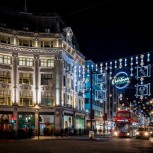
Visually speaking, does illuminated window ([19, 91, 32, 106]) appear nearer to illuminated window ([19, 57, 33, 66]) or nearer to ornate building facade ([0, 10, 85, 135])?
ornate building facade ([0, 10, 85, 135])

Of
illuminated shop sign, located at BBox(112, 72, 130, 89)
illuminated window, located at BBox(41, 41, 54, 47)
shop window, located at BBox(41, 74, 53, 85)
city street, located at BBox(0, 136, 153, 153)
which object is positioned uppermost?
illuminated window, located at BBox(41, 41, 54, 47)

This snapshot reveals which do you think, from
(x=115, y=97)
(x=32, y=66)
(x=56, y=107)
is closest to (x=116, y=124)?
(x=56, y=107)

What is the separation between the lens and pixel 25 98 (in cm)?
6631

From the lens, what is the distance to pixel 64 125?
69.6m

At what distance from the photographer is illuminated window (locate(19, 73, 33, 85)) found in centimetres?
6656

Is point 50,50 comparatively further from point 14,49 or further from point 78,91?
point 78,91

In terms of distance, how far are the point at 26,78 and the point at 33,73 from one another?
5.12ft

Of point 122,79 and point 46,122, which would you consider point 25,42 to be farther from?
point 122,79

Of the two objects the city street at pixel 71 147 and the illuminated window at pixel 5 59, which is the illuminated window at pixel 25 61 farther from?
the city street at pixel 71 147

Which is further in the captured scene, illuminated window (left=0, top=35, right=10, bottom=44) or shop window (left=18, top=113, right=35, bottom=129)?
shop window (left=18, top=113, right=35, bottom=129)

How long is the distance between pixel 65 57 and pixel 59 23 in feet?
24.1

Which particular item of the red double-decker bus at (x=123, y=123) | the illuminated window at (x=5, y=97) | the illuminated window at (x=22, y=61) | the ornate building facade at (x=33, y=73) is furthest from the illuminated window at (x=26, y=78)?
the red double-decker bus at (x=123, y=123)

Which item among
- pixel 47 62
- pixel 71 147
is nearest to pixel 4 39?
pixel 47 62

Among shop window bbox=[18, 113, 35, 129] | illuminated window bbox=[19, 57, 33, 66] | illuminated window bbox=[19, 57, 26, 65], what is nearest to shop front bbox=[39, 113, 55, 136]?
shop window bbox=[18, 113, 35, 129]
